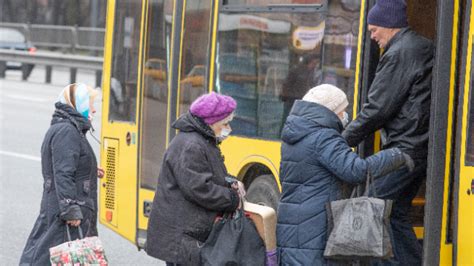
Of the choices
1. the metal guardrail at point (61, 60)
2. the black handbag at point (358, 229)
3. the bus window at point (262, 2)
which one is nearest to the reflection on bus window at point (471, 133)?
the black handbag at point (358, 229)

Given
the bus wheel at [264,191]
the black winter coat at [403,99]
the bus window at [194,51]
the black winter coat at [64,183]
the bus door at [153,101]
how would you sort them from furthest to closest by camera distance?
the bus door at [153,101] → the bus window at [194,51] → the bus wheel at [264,191] → the black winter coat at [64,183] → the black winter coat at [403,99]

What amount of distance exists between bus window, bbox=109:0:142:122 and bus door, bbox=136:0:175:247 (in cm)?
21

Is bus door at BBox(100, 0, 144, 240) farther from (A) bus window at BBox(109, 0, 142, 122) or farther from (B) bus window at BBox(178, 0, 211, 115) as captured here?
(B) bus window at BBox(178, 0, 211, 115)

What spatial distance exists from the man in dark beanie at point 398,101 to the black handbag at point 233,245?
3.23 ft

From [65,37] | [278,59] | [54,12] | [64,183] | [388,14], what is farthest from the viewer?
[54,12]

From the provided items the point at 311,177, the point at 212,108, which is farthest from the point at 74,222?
the point at 311,177

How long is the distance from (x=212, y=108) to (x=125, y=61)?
4.26 m

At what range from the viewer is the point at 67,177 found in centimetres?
723

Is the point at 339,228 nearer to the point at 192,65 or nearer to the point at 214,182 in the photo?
the point at 214,182

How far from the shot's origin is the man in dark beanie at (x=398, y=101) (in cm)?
682

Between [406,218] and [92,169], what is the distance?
1.92 meters

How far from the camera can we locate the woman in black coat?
7250mm

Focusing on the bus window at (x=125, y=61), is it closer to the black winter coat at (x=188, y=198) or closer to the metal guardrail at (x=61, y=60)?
the black winter coat at (x=188, y=198)

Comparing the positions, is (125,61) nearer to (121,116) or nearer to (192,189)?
(121,116)
